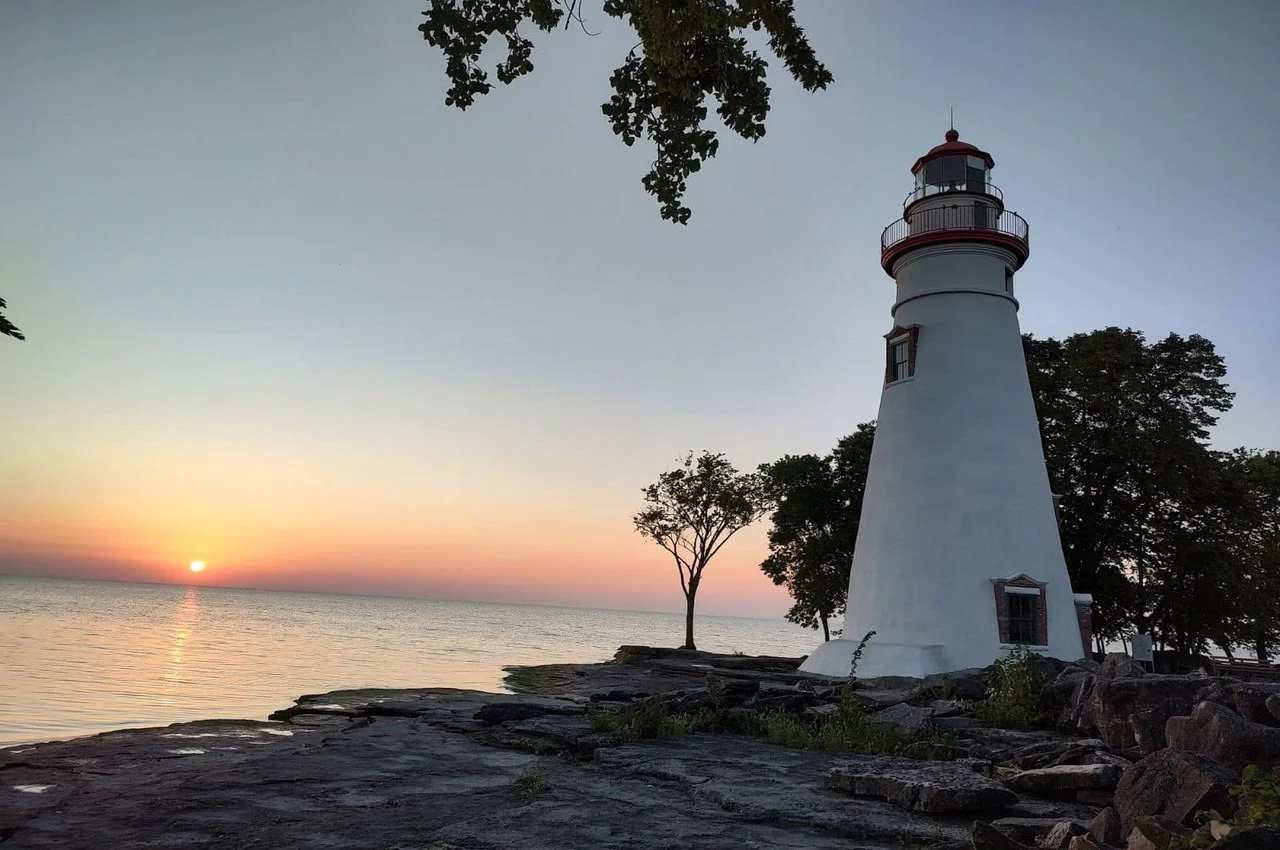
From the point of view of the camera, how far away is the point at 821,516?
3391cm

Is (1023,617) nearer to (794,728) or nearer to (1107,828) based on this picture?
(794,728)

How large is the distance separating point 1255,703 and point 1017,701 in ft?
13.3

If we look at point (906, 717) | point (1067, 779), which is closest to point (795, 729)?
point (906, 717)

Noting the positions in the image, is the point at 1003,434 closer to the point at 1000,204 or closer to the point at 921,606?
the point at 921,606

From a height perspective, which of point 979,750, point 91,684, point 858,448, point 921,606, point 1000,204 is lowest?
point 91,684

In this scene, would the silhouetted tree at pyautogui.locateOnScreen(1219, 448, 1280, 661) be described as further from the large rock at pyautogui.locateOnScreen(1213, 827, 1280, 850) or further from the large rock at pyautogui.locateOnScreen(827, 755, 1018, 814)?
the large rock at pyautogui.locateOnScreen(1213, 827, 1280, 850)

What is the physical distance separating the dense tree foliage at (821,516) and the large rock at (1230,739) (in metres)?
26.2

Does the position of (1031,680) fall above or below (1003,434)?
below

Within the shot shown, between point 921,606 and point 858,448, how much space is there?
13.2 meters

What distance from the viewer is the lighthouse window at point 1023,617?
20859mm

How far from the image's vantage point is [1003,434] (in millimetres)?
22250

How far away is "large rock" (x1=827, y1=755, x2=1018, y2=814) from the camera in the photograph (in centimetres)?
689

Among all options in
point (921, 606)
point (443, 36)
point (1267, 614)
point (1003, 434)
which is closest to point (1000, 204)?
point (1003, 434)

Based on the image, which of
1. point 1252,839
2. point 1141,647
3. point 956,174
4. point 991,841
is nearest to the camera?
point 1252,839
